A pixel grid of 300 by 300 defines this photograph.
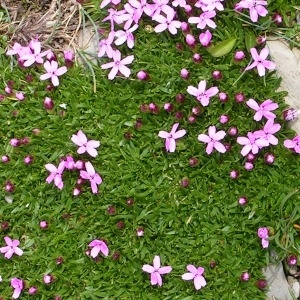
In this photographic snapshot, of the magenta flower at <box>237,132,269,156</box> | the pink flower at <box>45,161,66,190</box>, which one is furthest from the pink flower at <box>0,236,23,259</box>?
the magenta flower at <box>237,132,269,156</box>

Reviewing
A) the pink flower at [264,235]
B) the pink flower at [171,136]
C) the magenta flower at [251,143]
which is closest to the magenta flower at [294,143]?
the magenta flower at [251,143]

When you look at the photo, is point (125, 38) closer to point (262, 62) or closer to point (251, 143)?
point (262, 62)

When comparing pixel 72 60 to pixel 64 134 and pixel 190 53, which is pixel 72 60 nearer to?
pixel 64 134

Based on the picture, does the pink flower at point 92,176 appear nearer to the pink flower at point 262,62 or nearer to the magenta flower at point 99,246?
the magenta flower at point 99,246

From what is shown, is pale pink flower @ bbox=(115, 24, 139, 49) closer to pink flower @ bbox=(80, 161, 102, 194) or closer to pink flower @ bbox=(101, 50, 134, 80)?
pink flower @ bbox=(101, 50, 134, 80)

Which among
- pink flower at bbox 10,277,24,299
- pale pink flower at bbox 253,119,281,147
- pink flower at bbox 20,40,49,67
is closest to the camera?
pale pink flower at bbox 253,119,281,147

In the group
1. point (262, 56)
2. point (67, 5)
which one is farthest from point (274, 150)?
point (67, 5)

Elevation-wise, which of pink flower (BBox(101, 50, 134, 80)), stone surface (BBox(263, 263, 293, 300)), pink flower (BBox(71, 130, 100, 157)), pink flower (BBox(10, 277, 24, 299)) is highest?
pink flower (BBox(101, 50, 134, 80))

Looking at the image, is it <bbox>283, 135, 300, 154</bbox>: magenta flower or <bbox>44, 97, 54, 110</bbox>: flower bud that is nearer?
<bbox>283, 135, 300, 154</bbox>: magenta flower

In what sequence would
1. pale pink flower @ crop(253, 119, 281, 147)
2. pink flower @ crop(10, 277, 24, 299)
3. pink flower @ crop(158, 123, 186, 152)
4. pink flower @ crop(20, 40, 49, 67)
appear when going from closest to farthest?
1. pale pink flower @ crop(253, 119, 281, 147)
2. pink flower @ crop(158, 123, 186, 152)
3. pink flower @ crop(10, 277, 24, 299)
4. pink flower @ crop(20, 40, 49, 67)
